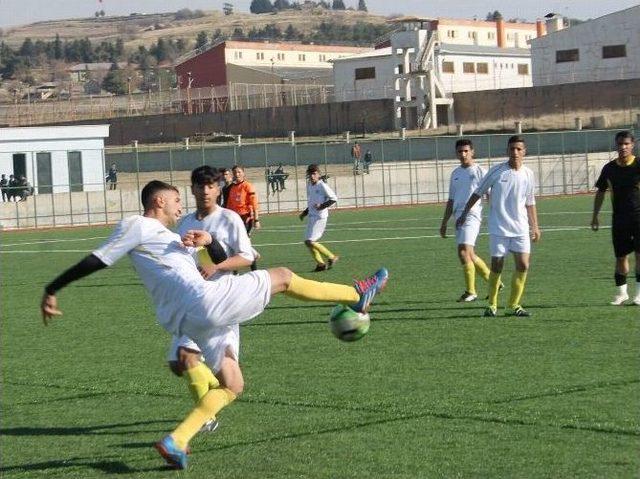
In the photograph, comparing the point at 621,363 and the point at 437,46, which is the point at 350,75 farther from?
the point at 621,363

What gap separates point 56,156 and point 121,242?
45.5 meters

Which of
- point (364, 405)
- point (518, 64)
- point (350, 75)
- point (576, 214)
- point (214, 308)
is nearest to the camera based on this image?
point (214, 308)

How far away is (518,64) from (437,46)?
51.9 ft

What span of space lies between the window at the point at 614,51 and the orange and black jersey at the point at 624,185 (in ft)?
214

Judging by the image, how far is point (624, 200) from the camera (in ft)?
50.9

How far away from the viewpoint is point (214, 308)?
8.03 metres

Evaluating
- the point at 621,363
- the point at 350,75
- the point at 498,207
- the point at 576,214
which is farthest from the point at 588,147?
the point at 621,363

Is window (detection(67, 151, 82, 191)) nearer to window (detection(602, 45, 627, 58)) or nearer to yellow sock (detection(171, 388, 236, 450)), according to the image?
window (detection(602, 45, 627, 58))

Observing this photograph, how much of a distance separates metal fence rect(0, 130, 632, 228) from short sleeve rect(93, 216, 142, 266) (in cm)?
4058

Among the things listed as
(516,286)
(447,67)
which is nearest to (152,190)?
(516,286)

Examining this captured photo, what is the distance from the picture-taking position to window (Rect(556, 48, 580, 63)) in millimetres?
81562

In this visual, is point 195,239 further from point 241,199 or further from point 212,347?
point 241,199

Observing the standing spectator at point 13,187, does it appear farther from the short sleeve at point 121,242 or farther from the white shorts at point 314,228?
the short sleeve at point 121,242

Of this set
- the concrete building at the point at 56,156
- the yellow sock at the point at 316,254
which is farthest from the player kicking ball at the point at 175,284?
the concrete building at the point at 56,156
